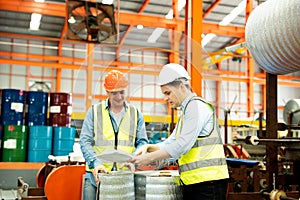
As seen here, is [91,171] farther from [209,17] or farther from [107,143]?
[209,17]

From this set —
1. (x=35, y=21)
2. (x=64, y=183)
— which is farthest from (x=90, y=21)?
(x=35, y=21)

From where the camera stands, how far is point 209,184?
235cm

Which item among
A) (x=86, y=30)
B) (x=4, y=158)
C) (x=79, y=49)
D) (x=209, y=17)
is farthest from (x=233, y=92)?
(x=4, y=158)

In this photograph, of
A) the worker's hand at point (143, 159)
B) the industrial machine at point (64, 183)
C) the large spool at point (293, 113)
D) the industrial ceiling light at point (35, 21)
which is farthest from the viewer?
the industrial ceiling light at point (35, 21)

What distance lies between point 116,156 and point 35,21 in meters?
15.5

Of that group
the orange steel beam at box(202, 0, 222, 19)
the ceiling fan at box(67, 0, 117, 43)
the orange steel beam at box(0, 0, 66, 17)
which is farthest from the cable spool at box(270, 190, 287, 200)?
the orange steel beam at box(202, 0, 222, 19)

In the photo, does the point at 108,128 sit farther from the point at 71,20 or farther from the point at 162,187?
the point at 71,20

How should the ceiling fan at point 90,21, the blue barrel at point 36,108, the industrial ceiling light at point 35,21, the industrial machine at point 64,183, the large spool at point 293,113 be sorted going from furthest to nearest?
1. the industrial ceiling light at point 35,21
2. the ceiling fan at point 90,21
3. the blue barrel at point 36,108
4. the large spool at point 293,113
5. the industrial machine at point 64,183

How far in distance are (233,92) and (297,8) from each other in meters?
20.5

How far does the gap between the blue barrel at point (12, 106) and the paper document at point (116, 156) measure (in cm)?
341

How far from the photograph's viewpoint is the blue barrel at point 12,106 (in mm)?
5715

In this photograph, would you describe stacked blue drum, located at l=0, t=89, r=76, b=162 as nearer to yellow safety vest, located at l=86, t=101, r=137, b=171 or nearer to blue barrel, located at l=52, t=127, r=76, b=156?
blue barrel, located at l=52, t=127, r=76, b=156

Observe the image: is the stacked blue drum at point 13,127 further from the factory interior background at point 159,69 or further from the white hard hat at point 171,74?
the white hard hat at point 171,74

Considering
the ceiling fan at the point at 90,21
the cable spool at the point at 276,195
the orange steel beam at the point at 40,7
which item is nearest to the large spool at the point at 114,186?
the cable spool at the point at 276,195
